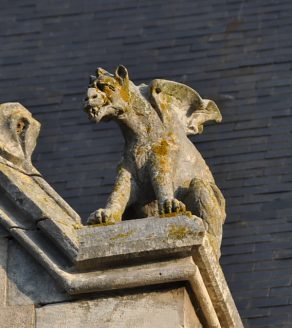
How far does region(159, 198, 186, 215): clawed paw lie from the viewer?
1775cm

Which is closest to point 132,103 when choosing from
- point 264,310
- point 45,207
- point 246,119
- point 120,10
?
point 45,207

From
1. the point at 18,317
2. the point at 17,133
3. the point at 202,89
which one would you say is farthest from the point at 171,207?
the point at 202,89

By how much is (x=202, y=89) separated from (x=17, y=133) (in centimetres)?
613

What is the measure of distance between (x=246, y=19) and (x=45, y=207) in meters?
7.73

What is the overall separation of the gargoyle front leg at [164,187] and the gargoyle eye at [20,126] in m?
0.96

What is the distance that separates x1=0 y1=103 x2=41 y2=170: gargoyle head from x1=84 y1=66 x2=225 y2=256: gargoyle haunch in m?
0.58

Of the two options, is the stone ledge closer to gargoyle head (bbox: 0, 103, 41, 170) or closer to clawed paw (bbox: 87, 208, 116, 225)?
clawed paw (bbox: 87, 208, 116, 225)

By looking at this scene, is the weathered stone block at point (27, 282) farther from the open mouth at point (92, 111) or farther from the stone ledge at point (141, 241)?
the open mouth at point (92, 111)

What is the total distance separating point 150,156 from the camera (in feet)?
60.2

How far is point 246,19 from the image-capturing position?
25.3 metres

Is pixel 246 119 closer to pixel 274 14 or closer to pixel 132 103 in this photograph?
pixel 274 14

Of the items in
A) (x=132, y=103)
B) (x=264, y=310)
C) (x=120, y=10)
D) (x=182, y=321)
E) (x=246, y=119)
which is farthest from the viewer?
(x=120, y=10)

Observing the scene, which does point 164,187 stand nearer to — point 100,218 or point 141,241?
point 100,218

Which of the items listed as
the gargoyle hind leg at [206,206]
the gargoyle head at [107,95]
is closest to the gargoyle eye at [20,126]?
the gargoyle head at [107,95]
